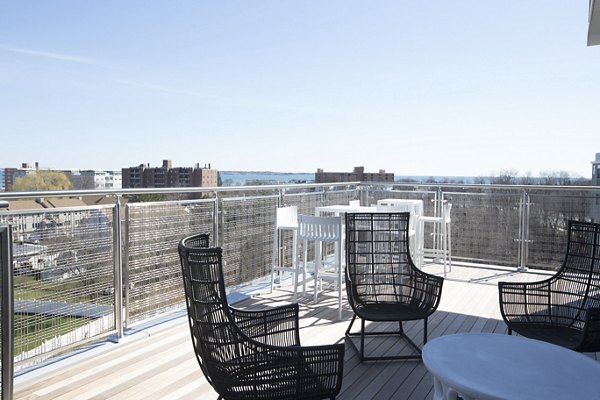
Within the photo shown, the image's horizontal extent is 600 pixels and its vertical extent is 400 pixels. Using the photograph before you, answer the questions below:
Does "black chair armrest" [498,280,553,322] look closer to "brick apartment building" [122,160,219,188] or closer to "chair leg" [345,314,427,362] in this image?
"chair leg" [345,314,427,362]

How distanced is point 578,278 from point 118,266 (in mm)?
3526

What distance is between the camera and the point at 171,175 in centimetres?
2141

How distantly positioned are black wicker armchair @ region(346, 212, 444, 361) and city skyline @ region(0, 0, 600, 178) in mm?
11765

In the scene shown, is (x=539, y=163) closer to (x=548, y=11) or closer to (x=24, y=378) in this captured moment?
(x=548, y=11)

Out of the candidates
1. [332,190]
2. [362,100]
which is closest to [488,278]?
[332,190]

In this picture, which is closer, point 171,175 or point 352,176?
point 352,176

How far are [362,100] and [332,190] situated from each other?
2552cm

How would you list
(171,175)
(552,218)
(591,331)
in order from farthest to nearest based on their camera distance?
1. (171,175)
2. (552,218)
3. (591,331)

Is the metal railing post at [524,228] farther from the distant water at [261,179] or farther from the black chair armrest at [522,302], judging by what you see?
the black chair armrest at [522,302]

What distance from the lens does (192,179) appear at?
53.2 feet

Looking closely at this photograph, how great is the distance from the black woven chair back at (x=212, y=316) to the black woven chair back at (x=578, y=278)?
7.96 ft

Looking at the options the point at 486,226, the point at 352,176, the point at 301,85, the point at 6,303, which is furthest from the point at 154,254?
the point at 301,85

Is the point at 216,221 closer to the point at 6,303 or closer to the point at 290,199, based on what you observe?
the point at 290,199

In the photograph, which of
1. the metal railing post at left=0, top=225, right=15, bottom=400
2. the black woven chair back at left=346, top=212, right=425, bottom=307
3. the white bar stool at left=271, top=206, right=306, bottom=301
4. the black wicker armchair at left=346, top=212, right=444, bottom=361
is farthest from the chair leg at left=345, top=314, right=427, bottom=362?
the metal railing post at left=0, top=225, right=15, bottom=400
